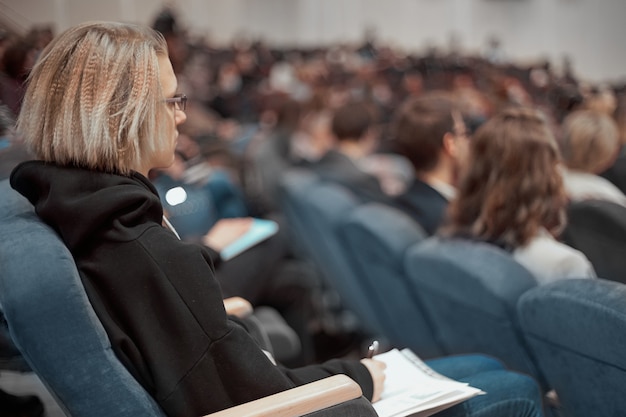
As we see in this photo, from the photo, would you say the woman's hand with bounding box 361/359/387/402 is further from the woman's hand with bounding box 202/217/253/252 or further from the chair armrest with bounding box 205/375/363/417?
the woman's hand with bounding box 202/217/253/252

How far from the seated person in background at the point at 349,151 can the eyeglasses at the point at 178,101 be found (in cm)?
201

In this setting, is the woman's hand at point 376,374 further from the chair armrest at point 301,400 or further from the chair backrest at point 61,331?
the chair backrest at point 61,331

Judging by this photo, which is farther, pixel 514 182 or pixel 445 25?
pixel 445 25

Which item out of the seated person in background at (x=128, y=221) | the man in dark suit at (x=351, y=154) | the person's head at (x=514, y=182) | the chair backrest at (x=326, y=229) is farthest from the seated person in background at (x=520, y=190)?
the man in dark suit at (x=351, y=154)

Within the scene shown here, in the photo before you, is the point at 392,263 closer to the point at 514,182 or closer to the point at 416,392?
the point at 514,182

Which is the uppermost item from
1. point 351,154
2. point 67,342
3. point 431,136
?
point 67,342

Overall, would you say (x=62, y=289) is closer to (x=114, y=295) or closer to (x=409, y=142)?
(x=114, y=295)

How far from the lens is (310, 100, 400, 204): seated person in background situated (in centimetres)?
358

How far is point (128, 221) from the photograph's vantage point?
1.27m

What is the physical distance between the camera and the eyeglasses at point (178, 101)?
4.69 ft

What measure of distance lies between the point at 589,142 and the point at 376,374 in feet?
6.20

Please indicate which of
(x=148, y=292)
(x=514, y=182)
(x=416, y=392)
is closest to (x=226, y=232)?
(x=514, y=182)

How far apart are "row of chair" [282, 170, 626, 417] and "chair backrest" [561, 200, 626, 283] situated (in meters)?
0.42

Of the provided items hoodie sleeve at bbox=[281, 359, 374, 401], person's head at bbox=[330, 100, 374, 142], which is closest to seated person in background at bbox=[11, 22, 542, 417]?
hoodie sleeve at bbox=[281, 359, 374, 401]
